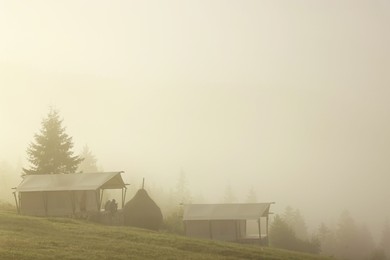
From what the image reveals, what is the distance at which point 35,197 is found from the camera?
70500mm

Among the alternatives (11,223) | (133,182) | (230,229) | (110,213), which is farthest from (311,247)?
(133,182)

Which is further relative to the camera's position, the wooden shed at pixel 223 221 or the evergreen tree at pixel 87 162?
the evergreen tree at pixel 87 162

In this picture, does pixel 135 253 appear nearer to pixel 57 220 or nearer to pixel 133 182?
pixel 57 220

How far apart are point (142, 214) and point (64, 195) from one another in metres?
9.02

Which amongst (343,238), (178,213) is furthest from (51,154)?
(343,238)

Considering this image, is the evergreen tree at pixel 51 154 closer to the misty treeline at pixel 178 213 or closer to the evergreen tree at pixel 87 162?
the misty treeline at pixel 178 213

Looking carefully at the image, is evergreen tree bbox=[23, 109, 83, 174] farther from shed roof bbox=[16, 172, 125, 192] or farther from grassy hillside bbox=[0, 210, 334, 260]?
grassy hillside bbox=[0, 210, 334, 260]

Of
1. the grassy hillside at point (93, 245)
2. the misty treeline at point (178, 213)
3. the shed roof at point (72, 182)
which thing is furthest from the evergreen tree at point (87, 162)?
the grassy hillside at point (93, 245)

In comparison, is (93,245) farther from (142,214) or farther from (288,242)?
(288,242)

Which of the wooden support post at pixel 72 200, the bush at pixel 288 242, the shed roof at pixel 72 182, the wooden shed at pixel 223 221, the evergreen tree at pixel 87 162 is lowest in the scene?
the bush at pixel 288 242

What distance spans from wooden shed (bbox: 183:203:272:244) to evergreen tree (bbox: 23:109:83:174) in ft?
80.1

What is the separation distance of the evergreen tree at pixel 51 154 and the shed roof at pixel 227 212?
78.8ft

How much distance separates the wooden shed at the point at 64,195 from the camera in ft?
225

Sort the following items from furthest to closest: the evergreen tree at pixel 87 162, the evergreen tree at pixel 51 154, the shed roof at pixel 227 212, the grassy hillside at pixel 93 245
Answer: the evergreen tree at pixel 87 162, the evergreen tree at pixel 51 154, the shed roof at pixel 227 212, the grassy hillside at pixel 93 245
